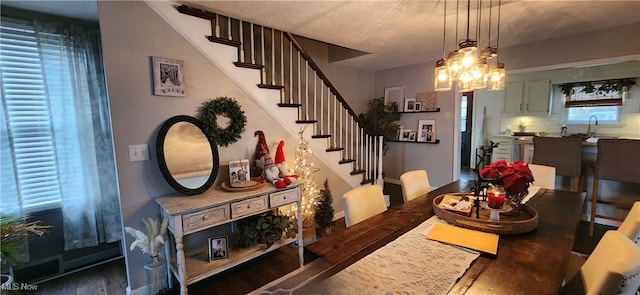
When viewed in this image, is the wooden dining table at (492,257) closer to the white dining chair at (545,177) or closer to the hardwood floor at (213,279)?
the white dining chair at (545,177)

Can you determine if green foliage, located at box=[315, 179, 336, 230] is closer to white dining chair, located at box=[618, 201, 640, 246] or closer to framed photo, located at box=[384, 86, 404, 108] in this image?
white dining chair, located at box=[618, 201, 640, 246]

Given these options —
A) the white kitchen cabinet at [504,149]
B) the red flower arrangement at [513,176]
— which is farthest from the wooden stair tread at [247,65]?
the white kitchen cabinet at [504,149]

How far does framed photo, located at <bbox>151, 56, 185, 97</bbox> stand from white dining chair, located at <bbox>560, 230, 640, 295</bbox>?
8.70 feet

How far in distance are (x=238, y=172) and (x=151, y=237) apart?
0.80 m

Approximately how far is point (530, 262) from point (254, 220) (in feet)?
6.62

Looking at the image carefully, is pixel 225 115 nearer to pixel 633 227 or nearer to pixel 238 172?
pixel 238 172

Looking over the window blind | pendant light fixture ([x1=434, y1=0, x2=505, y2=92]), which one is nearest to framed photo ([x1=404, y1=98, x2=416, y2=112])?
pendant light fixture ([x1=434, y1=0, x2=505, y2=92])

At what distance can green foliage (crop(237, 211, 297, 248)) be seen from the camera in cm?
236

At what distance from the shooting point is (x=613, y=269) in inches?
34.9

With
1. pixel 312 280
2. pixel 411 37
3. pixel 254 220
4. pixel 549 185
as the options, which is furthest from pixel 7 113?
pixel 549 185

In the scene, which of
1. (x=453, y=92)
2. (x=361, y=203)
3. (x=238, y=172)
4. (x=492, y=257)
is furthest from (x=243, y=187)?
(x=453, y=92)

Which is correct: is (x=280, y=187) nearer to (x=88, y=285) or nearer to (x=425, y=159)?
(x=88, y=285)

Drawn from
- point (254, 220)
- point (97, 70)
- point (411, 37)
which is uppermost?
point (411, 37)

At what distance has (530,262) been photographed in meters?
1.14
